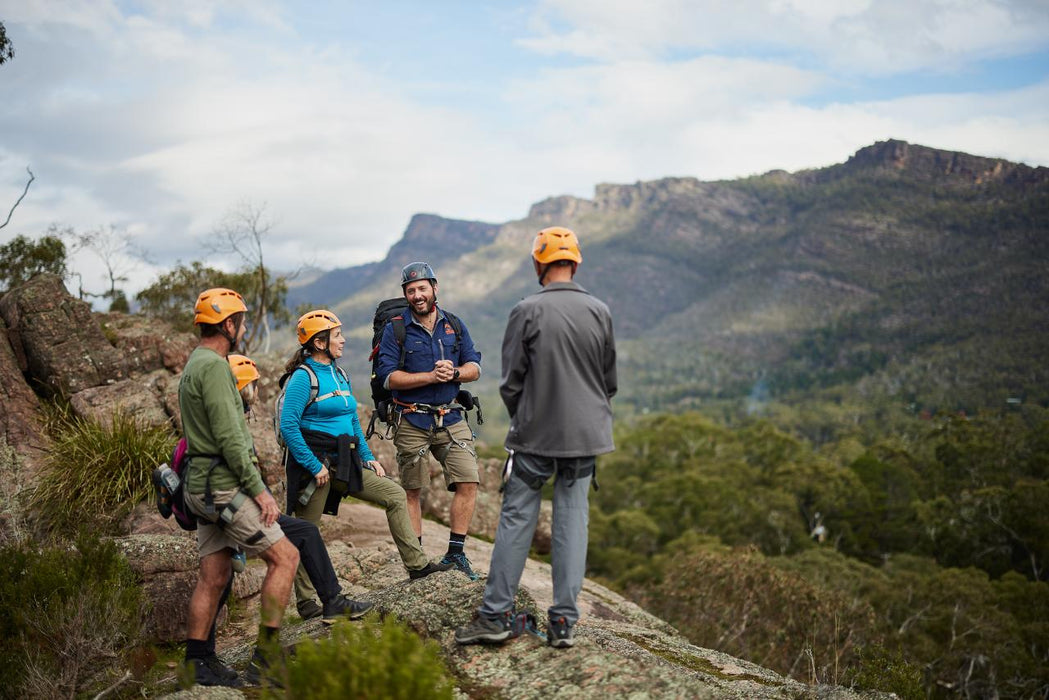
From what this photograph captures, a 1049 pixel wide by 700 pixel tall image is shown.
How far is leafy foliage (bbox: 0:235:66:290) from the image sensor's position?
24.7 m

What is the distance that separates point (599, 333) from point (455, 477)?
2.08m

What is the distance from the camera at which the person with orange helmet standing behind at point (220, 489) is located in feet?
13.6

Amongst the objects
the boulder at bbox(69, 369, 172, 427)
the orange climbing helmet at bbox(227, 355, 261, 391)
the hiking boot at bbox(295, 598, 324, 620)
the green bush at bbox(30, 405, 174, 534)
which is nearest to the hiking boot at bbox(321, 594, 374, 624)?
the hiking boot at bbox(295, 598, 324, 620)

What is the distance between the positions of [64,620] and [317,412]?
2092 mm

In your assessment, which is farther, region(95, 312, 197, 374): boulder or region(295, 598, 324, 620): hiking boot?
region(95, 312, 197, 374): boulder

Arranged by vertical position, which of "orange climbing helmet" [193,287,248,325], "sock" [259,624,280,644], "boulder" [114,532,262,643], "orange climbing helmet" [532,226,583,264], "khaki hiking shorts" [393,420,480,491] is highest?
"orange climbing helmet" [532,226,583,264]

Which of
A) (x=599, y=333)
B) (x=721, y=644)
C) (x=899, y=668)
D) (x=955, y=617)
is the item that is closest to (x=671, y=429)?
(x=955, y=617)

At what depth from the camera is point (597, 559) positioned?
43188mm

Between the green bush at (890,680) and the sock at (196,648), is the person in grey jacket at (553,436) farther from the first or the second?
the green bush at (890,680)

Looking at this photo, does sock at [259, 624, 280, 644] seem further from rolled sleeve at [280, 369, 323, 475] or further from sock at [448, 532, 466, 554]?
sock at [448, 532, 466, 554]

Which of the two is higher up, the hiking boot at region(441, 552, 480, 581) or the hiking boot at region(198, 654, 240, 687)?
the hiking boot at region(441, 552, 480, 581)

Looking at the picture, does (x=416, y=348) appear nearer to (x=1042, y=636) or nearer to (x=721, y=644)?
(x=721, y=644)

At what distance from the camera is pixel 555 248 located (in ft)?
14.7

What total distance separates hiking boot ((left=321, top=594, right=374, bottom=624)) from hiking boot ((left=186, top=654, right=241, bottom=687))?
2.17ft
